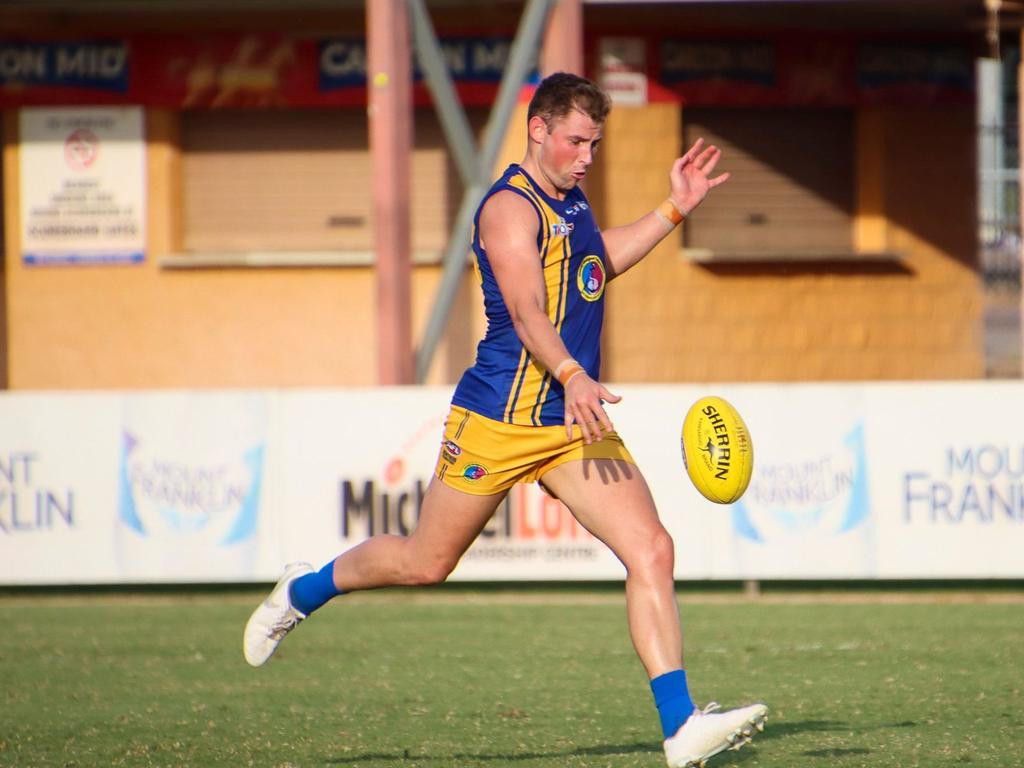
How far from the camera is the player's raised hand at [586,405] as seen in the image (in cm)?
480

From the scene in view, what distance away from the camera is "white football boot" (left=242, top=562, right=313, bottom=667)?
588 cm

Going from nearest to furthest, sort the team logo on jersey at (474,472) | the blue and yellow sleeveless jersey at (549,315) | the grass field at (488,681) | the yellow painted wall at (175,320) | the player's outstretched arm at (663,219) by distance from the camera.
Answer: the blue and yellow sleeveless jersey at (549,315) → the team logo on jersey at (474,472) → the player's outstretched arm at (663,219) → the grass field at (488,681) → the yellow painted wall at (175,320)

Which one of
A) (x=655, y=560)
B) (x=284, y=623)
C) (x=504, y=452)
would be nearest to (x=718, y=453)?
(x=655, y=560)

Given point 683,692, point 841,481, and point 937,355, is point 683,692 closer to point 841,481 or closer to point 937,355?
point 841,481

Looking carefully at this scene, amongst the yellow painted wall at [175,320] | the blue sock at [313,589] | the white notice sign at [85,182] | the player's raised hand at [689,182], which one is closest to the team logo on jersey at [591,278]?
the player's raised hand at [689,182]

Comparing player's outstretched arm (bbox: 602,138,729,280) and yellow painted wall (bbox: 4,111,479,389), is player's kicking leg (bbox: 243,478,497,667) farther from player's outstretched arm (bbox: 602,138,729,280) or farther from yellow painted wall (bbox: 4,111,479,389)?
yellow painted wall (bbox: 4,111,479,389)

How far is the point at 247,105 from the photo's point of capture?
17016 mm

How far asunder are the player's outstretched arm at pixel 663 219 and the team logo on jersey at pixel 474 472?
0.79m

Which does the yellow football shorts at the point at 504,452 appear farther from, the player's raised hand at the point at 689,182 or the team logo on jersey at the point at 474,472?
the player's raised hand at the point at 689,182

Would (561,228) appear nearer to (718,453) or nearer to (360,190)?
(718,453)

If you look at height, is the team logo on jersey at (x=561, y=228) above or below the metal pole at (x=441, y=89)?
below

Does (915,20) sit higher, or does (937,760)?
(915,20)

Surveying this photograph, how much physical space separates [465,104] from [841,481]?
7.81m

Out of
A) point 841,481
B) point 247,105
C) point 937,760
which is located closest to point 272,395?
point 841,481
